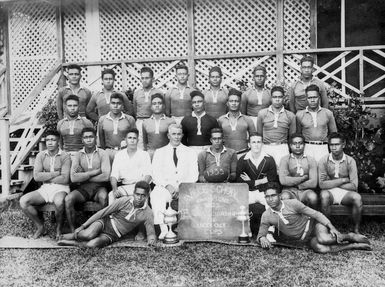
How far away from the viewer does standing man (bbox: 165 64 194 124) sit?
830 centimetres

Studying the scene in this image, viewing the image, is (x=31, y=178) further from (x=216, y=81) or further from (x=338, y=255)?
(x=338, y=255)

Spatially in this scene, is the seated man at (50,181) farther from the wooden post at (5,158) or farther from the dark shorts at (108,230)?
the wooden post at (5,158)

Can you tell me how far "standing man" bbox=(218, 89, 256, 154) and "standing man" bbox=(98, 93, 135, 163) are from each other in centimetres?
156

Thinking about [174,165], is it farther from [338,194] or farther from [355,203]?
[355,203]

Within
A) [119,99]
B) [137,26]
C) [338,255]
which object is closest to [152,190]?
[119,99]

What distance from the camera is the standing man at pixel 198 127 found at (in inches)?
296

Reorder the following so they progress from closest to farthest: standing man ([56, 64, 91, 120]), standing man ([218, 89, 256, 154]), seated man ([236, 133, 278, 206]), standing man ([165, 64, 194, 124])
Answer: seated man ([236, 133, 278, 206]) → standing man ([218, 89, 256, 154]) → standing man ([165, 64, 194, 124]) → standing man ([56, 64, 91, 120])

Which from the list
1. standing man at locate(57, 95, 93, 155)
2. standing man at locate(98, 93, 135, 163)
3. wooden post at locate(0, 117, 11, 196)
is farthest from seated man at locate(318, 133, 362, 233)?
wooden post at locate(0, 117, 11, 196)

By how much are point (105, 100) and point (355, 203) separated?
4512mm

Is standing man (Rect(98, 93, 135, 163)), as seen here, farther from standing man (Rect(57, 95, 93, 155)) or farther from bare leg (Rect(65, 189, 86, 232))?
bare leg (Rect(65, 189, 86, 232))

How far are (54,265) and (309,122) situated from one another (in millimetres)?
4148

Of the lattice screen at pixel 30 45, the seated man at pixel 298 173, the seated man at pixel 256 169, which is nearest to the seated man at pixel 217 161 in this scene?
the seated man at pixel 256 169

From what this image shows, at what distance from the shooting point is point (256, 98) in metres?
8.07

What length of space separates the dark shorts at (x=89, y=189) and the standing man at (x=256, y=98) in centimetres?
277
